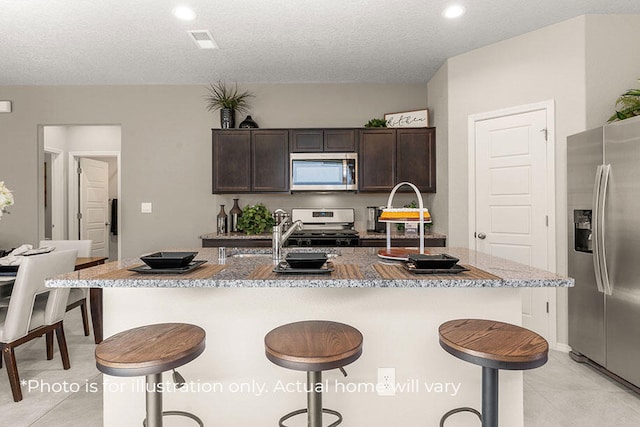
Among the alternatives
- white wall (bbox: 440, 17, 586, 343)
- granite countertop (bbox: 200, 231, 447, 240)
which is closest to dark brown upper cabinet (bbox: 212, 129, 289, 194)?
granite countertop (bbox: 200, 231, 447, 240)

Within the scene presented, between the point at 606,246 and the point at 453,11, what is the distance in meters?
2.01

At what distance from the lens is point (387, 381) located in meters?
1.73

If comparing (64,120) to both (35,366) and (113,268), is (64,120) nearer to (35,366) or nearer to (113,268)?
(35,366)

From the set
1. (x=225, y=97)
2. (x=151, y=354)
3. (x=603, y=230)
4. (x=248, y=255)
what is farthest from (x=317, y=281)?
(x=225, y=97)

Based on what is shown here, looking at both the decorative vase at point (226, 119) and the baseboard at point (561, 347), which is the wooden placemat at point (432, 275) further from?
the decorative vase at point (226, 119)

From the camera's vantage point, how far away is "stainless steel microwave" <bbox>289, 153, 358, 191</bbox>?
3930 mm

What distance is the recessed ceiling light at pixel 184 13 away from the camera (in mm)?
2681

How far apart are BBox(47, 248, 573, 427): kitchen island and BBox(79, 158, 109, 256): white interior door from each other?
4.41m

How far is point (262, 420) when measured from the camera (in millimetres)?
1742

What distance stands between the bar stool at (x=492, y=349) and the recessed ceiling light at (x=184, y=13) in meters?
2.80

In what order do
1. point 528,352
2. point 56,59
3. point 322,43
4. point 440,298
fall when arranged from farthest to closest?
point 56,59 → point 322,43 → point 440,298 → point 528,352

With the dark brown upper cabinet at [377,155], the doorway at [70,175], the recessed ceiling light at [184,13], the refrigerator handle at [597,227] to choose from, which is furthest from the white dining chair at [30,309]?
the refrigerator handle at [597,227]

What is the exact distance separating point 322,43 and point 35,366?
3.49 metres

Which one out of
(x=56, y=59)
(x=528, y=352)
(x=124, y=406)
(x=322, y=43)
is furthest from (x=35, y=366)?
(x=322, y=43)
